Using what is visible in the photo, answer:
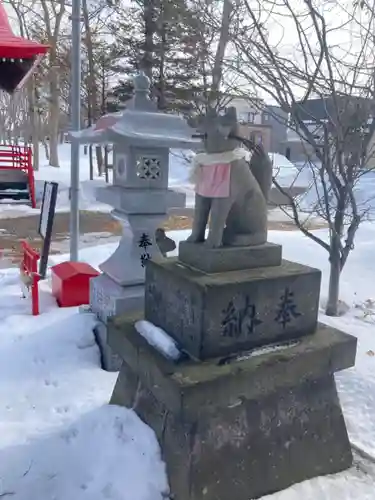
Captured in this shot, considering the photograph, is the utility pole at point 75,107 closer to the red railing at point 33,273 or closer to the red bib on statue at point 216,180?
the red railing at point 33,273

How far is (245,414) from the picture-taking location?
263cm

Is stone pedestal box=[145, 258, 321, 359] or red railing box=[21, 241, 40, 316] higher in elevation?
stone pedestal box=[145, 258, 321, 359]

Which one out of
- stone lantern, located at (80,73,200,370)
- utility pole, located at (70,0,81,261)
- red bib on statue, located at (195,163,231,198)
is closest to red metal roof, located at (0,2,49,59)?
utility pole, located at (70,0,81,261)

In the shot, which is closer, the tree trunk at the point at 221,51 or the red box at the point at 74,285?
the red box at the point at 74,285

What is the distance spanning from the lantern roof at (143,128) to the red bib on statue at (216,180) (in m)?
1.26

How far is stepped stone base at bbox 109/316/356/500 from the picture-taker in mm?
2461

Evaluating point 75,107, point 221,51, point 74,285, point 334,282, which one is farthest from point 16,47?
point 334,282

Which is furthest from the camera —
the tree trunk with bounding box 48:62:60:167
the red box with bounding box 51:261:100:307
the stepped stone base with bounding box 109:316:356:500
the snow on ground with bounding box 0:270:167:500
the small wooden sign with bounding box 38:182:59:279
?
the tree trunk with bounding box 48:62:60:167

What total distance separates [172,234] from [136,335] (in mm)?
6721

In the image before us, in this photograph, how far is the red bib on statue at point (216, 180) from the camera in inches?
108

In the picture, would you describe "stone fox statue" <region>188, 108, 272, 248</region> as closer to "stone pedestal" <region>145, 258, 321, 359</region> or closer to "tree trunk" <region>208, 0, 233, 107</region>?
"stone pedestal" <region>145, 258, 321, 359</region>

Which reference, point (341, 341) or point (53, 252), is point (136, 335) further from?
point (53, 252)

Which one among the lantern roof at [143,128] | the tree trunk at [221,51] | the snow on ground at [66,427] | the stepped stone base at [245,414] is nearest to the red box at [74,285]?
the snow on ground at [66,427]

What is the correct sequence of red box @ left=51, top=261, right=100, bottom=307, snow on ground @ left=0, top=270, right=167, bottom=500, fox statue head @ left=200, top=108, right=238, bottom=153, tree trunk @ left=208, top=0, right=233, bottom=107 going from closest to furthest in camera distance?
snow on ground @ left=0, top=270, right=167, bottom=500 → fox statue head @ left=200, top=108, right=238, bottom=153 → red box @ left=51, top=261, right=100, bottom=307 → tree trunk @ left=208, top=0, right=233, bottom=107
